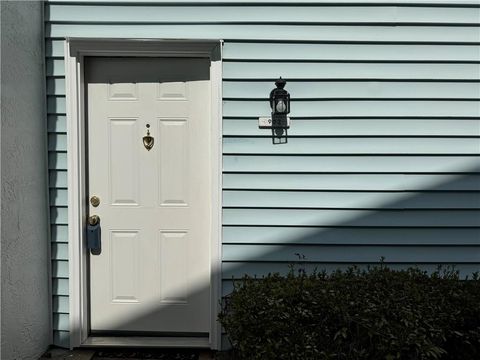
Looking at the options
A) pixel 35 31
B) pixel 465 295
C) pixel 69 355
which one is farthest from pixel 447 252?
pixel 35 31

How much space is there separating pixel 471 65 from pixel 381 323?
1.98 metres

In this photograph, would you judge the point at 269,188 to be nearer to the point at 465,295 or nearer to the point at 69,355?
the point at 465,295

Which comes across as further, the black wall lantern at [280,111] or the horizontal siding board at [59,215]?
the horizontal siding board at [59,215]

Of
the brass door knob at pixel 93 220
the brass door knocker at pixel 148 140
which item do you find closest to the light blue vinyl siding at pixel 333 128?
the brass door knob at pixel 93 220

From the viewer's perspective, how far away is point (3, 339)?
3.09 m

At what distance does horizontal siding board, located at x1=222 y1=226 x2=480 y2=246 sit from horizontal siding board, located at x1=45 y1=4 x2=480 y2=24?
1.48 metres

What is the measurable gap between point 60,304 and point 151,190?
106 centimetres

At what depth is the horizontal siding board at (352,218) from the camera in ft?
11.9

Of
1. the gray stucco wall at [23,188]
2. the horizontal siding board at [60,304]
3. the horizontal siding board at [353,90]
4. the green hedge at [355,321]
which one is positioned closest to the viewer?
the green hedge at [355,321]

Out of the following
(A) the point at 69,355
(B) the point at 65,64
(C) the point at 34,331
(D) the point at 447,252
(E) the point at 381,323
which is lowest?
(A) the point at 69,355

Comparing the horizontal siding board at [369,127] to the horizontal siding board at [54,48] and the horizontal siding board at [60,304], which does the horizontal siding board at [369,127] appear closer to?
the horizontal siding board at [54,48]

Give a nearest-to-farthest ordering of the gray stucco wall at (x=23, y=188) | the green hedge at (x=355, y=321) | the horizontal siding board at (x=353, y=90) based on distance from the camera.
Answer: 1. the green hedge at (x=355, y=321)
2. the gray stucco wall at (x=23, y=188)
3. the horizontal siding board at (x=353, y=90)

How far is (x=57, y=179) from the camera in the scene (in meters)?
3.64

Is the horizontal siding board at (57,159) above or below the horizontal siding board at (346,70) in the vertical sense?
below
